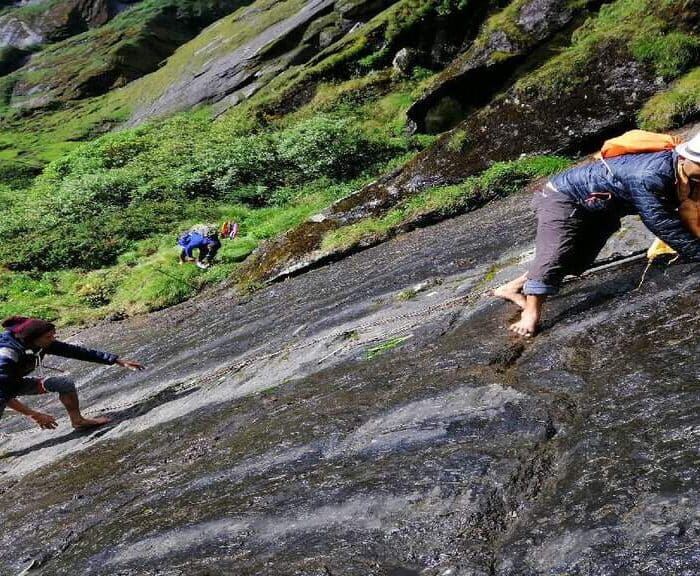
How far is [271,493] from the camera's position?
4559mm

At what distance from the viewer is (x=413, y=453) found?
4.38 meters

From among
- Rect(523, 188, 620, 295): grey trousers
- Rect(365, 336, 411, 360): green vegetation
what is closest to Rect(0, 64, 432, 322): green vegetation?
Rect(365, 336, 411, 360): green vegetation

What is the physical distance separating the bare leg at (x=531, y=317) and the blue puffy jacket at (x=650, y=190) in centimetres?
101

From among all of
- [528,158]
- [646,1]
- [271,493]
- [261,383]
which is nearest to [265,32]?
[646,1]

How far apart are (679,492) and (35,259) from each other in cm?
2275

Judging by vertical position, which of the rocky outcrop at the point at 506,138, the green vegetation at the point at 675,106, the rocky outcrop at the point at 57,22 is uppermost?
the rocky outcrop at the point at 57,22

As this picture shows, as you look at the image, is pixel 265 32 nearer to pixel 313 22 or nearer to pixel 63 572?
pixel 313 22

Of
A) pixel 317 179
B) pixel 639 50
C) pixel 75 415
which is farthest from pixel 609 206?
pixel 317 179

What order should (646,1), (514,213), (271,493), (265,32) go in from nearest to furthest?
1. (271,493)
2. (514,213)
3. (646,1)
4. (265,32)

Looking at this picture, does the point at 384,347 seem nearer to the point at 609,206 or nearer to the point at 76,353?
the point at 609,206

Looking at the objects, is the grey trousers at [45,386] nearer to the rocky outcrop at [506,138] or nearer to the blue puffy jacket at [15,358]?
the blue puffy jacket at [15,358]

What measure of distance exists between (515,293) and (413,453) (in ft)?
8.03

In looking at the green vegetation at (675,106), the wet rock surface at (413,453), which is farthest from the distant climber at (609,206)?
the green vegetation at (675,106)

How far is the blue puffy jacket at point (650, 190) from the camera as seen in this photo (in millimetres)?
4543
